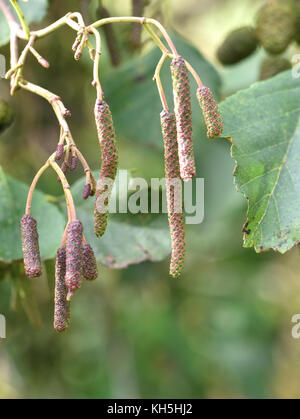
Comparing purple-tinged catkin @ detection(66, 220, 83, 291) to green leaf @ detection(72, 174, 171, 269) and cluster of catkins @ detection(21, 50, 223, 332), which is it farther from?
green leaf @ detection(72, 174, 171, 269)

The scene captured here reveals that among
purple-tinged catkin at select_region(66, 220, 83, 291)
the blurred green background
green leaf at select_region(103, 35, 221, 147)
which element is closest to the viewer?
purple-tinged catkin at select_region(66, 220, 83, 291)

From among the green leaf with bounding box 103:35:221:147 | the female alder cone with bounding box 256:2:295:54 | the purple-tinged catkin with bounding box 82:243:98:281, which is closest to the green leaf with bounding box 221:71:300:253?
the female alder cone with bounding box 256:2:295:54

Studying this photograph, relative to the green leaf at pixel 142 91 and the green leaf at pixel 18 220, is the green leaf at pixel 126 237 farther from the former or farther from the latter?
the green leaf at pixel 142 91

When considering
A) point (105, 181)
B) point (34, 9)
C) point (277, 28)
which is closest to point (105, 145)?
point (105, 181)

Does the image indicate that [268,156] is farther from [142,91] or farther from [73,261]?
[142,91]

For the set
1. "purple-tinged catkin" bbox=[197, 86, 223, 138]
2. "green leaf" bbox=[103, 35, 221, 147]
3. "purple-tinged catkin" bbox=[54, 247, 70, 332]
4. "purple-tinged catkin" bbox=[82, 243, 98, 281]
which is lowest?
"purple-tinged catkin" bbox=[54, 247, 70, 332]
